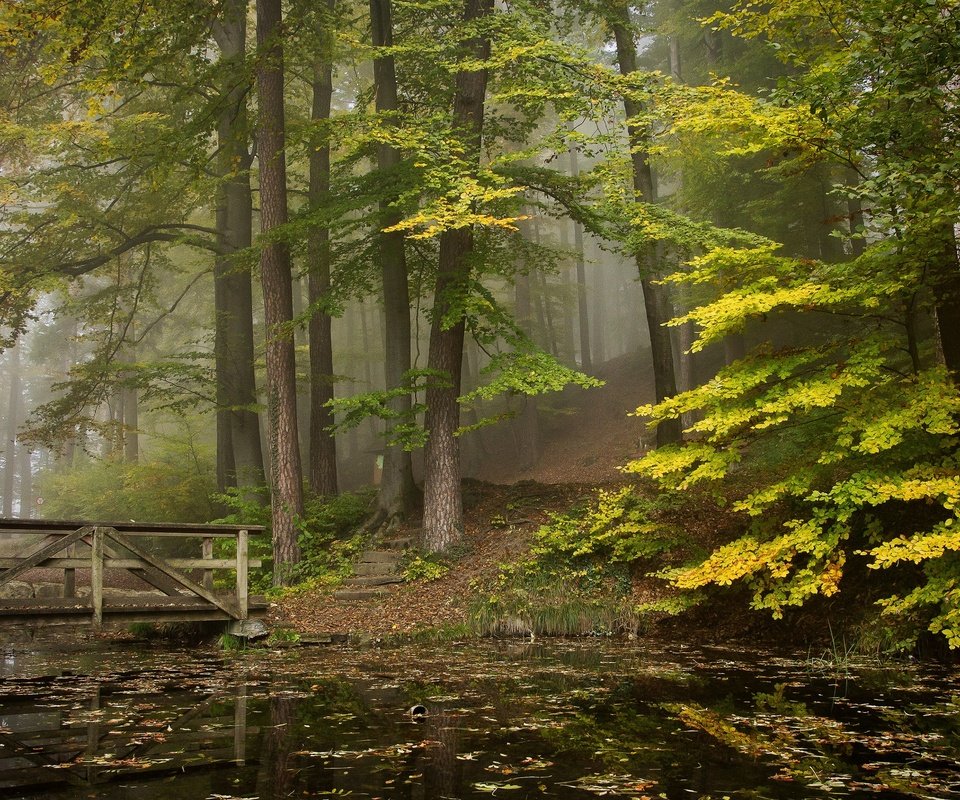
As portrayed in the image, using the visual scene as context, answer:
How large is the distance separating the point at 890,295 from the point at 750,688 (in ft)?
14.8

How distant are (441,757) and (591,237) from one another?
11.8m

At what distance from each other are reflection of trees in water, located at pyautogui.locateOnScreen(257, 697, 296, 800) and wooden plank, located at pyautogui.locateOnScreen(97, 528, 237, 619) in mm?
4284

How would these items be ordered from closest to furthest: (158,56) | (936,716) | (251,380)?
(936,716) < (158,56) < (251,380)

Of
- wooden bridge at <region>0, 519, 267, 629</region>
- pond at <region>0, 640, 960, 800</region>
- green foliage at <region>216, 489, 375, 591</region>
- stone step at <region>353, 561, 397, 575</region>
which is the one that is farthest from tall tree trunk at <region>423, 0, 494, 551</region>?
pond at <region>0, 640, 960, 800</region>

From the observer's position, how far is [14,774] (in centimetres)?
469

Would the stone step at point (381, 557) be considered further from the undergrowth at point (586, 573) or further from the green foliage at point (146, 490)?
the green foliage at point (146, 490)

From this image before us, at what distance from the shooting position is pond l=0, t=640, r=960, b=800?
4496mm

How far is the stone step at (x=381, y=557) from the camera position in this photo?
14352 millimetres

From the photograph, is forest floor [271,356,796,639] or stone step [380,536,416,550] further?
stone step [380,536,416,550]

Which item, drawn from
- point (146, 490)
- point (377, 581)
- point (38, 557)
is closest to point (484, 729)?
point (38, 557)

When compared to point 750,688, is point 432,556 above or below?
above

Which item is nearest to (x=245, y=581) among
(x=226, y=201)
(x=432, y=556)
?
(x=432, y=556)

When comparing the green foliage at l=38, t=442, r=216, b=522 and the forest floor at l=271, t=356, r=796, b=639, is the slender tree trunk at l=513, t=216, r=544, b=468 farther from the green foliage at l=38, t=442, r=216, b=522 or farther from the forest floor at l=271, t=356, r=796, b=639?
the green foliage at l=38, t=442, r=216, b=522

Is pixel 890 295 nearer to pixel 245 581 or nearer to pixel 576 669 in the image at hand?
pixel 576 669
